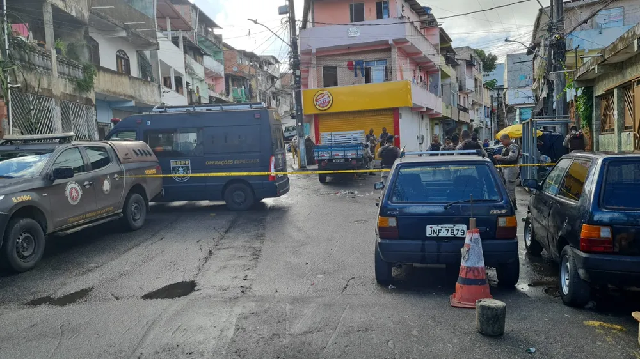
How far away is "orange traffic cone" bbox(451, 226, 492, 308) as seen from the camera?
4.99m

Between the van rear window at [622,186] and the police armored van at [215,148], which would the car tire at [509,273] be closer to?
the van rear window at [622,186]

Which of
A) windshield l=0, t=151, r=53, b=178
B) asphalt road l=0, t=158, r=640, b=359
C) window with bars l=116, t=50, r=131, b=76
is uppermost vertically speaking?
window with bars l=116, t=50, r=131, b=76

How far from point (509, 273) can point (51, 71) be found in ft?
50.8

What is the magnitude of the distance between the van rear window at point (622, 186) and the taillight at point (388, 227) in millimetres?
2001

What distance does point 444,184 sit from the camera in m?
5.70

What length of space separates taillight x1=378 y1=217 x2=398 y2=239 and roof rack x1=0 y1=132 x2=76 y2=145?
19.4 ft

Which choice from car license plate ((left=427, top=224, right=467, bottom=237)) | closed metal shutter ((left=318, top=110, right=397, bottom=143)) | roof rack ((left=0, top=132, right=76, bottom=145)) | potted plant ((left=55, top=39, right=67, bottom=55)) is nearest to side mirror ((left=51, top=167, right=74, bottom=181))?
roof rack ((left=0, top=132, right=76, bottom=145))

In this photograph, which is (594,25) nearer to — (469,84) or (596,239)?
(469,84)

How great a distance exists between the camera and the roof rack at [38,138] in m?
8.50

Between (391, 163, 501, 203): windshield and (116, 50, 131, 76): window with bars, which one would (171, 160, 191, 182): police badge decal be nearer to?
(391, 163, 501, 203): windshield

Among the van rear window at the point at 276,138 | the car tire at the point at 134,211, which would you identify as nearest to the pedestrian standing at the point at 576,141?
the van rear window at the point at 276,138

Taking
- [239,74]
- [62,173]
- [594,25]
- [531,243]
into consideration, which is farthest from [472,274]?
[239,74]

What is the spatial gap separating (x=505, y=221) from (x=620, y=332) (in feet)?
4.79

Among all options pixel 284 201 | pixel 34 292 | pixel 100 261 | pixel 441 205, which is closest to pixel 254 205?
pixel 284 201
